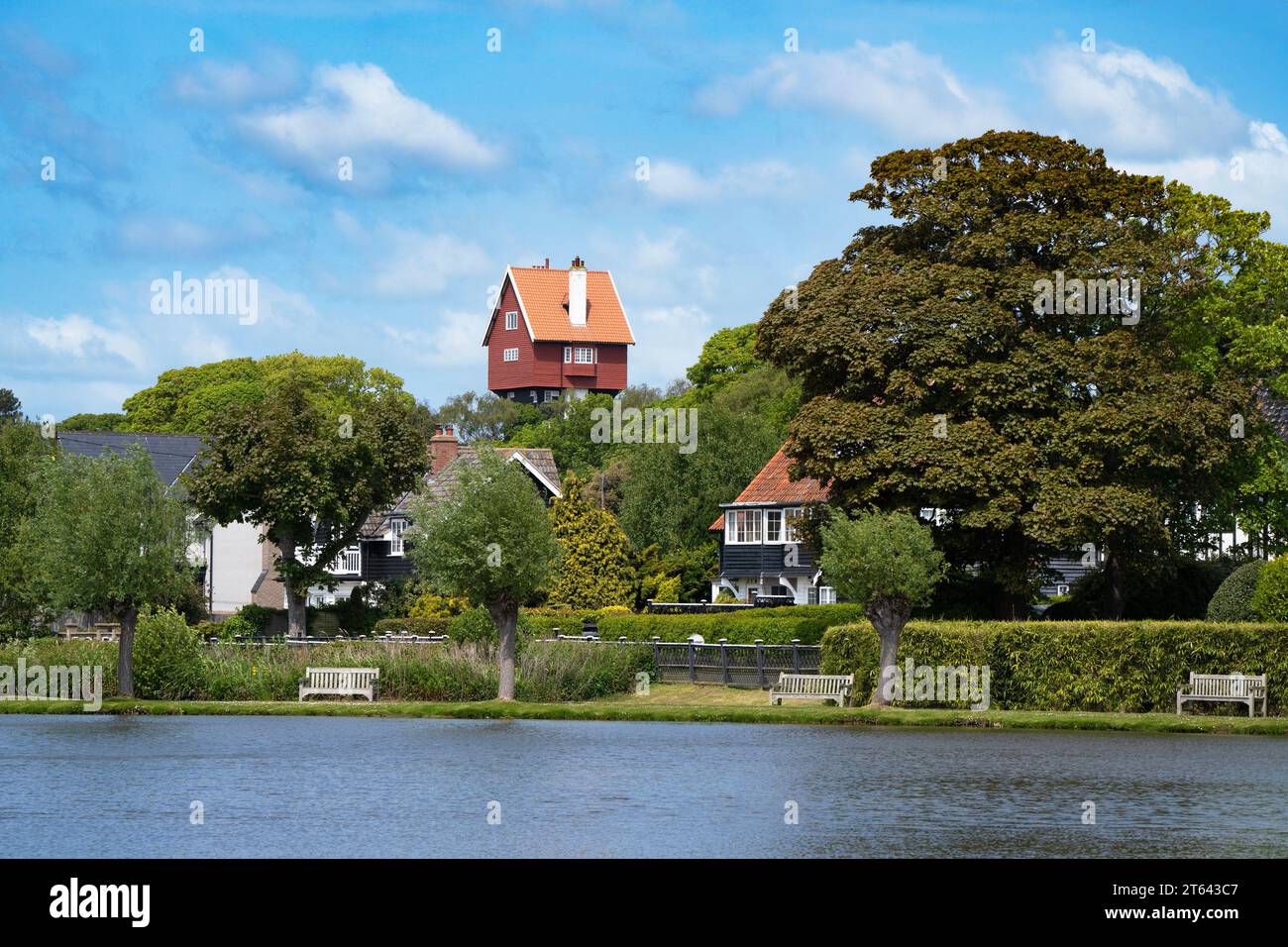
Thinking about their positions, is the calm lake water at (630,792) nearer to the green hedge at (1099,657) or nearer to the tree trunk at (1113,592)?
the green hedge at (1099,657)

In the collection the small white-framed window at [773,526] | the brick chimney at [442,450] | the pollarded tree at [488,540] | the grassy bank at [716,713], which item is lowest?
the grassy bank at [716,713]

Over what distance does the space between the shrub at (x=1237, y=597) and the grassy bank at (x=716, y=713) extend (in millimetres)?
6263

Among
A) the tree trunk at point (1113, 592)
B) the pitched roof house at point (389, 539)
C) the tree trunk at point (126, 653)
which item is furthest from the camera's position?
the pitched roof house at point (389, 539)

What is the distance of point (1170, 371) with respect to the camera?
161ft

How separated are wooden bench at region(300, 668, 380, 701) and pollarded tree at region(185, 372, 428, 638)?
24565mm

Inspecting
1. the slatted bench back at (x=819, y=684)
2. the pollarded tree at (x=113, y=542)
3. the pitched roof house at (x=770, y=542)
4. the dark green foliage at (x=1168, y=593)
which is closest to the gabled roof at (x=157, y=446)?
the pitched roof house at (x=770, y=542)

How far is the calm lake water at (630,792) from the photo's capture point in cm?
1852

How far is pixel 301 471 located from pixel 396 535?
1055 inches

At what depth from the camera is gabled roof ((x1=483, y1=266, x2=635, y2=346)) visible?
133 m

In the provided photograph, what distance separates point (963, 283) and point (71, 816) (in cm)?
3087

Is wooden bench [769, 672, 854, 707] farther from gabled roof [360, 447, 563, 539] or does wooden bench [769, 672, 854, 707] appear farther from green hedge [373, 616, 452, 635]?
gabled roof [360, 447, 563, 539]

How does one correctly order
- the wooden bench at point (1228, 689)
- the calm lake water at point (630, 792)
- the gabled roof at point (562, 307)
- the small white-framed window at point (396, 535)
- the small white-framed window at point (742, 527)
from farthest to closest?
the gabled roof at point (562, 307)
the small white-framed window at point (396, 535)
the small white-framed window at point (742, 527)
the wooden bench at point (1228, 689)
the calm lake water at point (630, 792)

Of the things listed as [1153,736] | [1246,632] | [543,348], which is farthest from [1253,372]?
[543,348]
